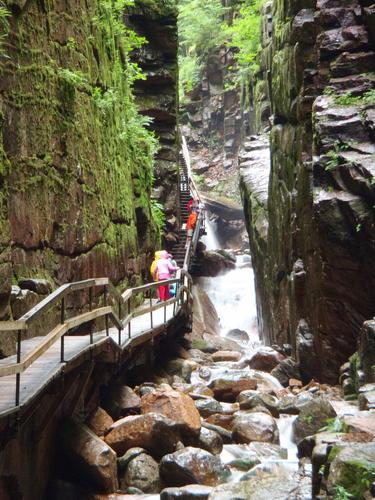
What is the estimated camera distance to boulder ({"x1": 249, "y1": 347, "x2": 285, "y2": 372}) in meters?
15.1

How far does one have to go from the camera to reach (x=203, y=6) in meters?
→ 40.4

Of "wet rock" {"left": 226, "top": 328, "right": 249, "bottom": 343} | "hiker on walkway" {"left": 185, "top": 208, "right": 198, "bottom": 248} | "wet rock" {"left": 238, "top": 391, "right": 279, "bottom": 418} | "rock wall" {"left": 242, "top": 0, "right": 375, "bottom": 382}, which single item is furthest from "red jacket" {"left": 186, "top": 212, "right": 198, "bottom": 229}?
"wet rock" {"left": 238, "top": 391, "right": 279, "bottom": 418}

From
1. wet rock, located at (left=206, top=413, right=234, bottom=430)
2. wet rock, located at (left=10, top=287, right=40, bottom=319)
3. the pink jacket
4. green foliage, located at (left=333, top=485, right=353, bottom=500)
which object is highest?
wet rock, located at (left=10, top=287, right=40, bottom=319)

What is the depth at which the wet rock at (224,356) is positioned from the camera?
1620 cm

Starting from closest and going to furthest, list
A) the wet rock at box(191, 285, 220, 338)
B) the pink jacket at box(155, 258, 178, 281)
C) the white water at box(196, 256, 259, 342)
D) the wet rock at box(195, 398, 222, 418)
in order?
1. the wet rock at box(195, 398, 222, 418)
2. the pink jacket at box(155, 258, 178, 281)
3. the wet rock at box(191, 285, 220, 338)
4. the white water at box(196, 256, 259, 342)

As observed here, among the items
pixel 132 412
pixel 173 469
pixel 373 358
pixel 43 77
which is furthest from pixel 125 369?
pixel 43 77

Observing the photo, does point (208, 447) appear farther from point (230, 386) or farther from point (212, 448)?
point (230, 386)

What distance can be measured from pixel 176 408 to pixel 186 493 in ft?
6.27

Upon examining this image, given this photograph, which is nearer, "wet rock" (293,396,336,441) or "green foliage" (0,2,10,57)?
"green foliage" (0,2,10,57)

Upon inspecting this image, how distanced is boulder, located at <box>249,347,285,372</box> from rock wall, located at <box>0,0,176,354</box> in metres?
4.24

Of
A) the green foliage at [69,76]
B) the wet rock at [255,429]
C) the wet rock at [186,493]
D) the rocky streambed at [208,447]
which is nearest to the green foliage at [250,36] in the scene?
the green foliage at [69,76]

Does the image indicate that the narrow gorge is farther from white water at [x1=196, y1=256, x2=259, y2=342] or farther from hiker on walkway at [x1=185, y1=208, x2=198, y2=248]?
white water at [x1=196, y1=256, x2=259, y2=342]

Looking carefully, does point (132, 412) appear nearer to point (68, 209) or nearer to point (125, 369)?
point (125, 369)

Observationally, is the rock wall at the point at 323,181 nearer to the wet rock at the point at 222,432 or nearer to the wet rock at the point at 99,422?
the wet rock at the point at 222,432
